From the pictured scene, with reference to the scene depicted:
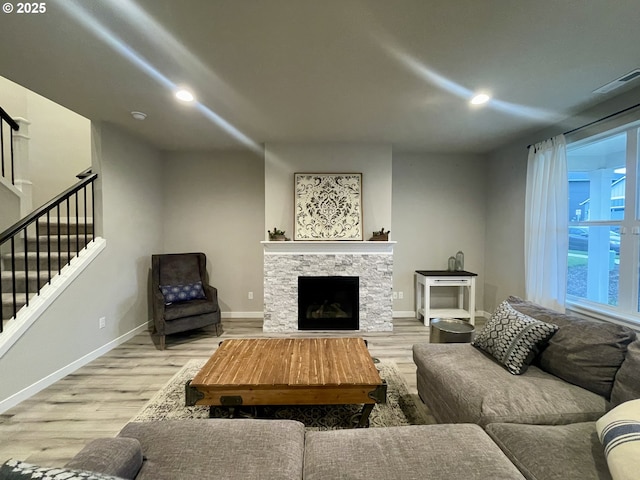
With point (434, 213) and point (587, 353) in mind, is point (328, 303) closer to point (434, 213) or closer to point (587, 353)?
point (434, 213)

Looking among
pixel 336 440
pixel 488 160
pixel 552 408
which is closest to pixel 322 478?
→ pixel 336 440

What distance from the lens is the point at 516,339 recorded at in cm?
185

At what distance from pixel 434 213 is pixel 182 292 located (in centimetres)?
385

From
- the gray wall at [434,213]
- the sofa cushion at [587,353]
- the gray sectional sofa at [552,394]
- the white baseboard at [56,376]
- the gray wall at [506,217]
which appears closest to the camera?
the gray sectional sofa at [552,394]

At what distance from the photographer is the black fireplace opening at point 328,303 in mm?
3879

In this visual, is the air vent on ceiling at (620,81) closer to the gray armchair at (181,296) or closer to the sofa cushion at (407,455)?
the sofa cushion at (407,455)

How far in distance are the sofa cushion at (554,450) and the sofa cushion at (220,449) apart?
2.90ft

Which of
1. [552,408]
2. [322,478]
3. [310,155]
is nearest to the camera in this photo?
[322,478]

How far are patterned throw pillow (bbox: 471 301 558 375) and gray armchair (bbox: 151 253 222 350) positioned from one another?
3033 millimetres

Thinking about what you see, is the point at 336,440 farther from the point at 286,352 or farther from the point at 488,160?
the point at 488,160

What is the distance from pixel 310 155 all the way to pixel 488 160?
2.83 meters

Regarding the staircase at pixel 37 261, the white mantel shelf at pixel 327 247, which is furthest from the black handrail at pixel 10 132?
the white mantel shelf at pixel 327 247

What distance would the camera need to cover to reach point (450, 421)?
5.52 ft

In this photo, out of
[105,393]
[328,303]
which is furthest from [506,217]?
[105,393]
